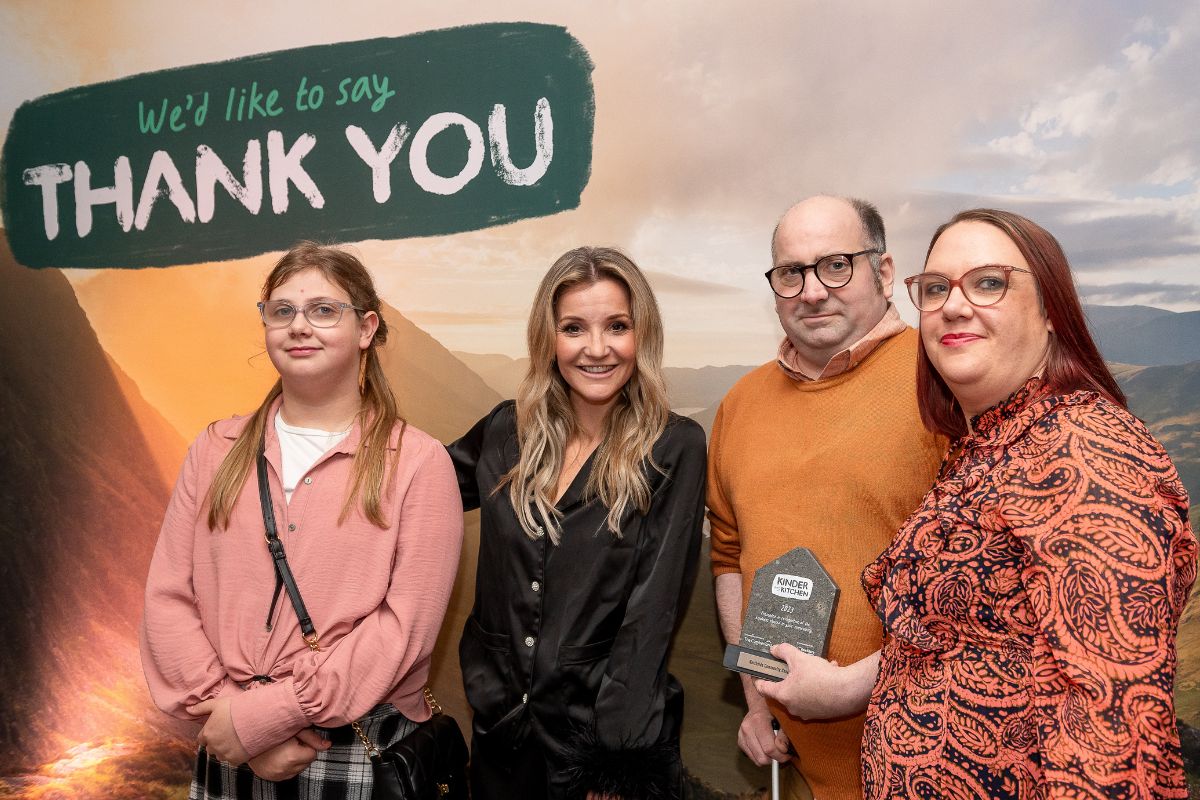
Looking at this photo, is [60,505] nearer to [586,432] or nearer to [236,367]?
[236,367]

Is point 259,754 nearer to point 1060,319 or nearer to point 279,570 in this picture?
point 279,570

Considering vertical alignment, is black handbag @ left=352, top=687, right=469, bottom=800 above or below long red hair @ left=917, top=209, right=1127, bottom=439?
below

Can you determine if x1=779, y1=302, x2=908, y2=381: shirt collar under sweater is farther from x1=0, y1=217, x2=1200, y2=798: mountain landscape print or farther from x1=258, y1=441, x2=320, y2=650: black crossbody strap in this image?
x1=0, y1=217, x2=1200, y2=798: mountain landscape print

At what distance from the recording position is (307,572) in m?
2.02

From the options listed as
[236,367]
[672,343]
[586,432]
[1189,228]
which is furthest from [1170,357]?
[236,367]

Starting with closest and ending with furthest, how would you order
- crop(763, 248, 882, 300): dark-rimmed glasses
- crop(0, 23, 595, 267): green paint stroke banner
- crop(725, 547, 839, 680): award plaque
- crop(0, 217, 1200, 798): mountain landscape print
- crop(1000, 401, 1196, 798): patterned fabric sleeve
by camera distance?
crop(1000, 401, 1196, 798): patterned fabric sleeve, crop(725, 547, 839, 680): award plaque, crop(763, 248, 882, 300): dark-rimmed glasses, crop(0, 23, 595, 267): green paint stroke banner, crop(0, 217, 1200, 798): mountain landscape print

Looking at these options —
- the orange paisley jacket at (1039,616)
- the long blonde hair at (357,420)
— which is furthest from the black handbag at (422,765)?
the orange paisley jacket at (1039,616)

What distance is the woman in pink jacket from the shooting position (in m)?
1.95

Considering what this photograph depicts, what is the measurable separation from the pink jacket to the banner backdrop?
903mm

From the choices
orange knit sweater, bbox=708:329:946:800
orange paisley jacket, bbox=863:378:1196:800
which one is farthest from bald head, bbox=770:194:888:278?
orange paisley jacket, bbox=863:378:1196:800

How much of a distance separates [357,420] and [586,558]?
670 millimetres

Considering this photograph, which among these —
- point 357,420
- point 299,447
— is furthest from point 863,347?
point 299,447

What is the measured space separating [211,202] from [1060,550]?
3006mm

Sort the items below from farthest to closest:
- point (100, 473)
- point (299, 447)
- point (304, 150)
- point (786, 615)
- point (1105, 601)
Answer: point (100, 473)
point (304, 150)
point (299, 447)
point (786, 615)
point (1105, 601)
